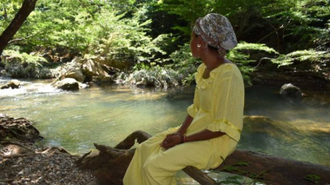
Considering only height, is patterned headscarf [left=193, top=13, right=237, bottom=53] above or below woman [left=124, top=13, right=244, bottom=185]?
above

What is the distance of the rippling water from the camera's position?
593cm

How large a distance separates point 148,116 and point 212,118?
6418 millimetres

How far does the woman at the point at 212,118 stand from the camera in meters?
1.83

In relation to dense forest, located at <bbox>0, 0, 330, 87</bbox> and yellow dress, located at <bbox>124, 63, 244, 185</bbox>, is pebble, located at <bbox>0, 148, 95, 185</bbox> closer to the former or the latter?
yellow dress, located at <bbox>124, 63, 244, 185</bbox>

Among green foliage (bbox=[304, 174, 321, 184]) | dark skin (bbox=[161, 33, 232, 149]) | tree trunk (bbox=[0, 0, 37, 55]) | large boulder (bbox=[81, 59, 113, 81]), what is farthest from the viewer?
large boulder (bbox=[81, 59, 113, 81])

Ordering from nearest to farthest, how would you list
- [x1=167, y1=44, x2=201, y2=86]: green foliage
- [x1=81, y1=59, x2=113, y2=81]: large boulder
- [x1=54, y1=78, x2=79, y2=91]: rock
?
[x1=167, y1=44, x2=201, y2=86]: green foliage, [x1=54, y1=78, x2=79, y2=91]: rock, [x1=81, y1=59, x2=113, y2=81]: large boulder

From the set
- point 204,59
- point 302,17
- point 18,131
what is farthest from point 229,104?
point 302,17

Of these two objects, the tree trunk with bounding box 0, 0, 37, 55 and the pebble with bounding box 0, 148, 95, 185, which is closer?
the pebble with bounding box 0, 148, 95, 185

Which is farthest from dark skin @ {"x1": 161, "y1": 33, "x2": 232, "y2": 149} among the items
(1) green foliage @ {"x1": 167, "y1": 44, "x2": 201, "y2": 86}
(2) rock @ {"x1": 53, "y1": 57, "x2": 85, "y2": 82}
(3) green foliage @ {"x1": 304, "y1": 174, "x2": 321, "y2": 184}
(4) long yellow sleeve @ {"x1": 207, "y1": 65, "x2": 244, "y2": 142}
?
(2) rock @ {"x1": 53, "y1": 57, "x2": 85, "y2": 82}

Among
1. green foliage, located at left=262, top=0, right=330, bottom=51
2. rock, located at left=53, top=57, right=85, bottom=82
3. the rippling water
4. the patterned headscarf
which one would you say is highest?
green foliage, located at left=262, top=0, right=330, bottom=51

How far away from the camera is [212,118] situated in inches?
75.9

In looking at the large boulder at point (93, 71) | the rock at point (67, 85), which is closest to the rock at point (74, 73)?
the large boulder at point (93, 71)

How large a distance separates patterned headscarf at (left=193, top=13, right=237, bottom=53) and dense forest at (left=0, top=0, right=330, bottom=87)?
5424 mm

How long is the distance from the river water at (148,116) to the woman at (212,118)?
380 cm
